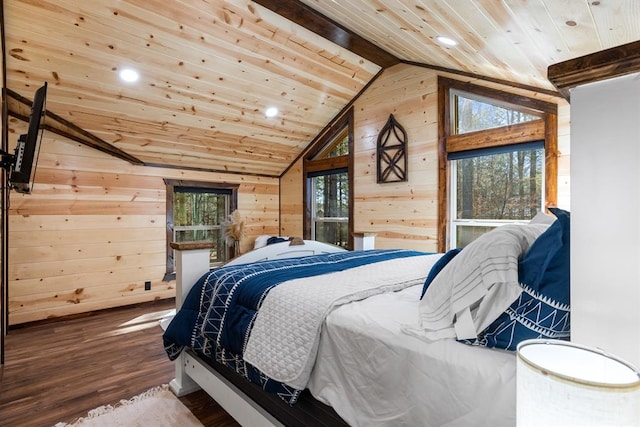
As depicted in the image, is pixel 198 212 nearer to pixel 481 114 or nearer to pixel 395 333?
pixel 481 114

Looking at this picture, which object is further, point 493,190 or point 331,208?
point 331,208

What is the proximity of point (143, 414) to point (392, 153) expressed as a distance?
11.0ft

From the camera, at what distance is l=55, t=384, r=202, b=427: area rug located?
1.86m

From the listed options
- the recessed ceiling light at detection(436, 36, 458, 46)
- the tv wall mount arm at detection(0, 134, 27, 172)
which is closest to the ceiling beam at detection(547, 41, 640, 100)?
the recessed ceiling light at detection(436, 36, 458, 46)

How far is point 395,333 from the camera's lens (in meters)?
1.16

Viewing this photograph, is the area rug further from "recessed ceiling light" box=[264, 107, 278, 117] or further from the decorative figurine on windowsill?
"recessed ceiling light" box=[264, 107, 278, 117]

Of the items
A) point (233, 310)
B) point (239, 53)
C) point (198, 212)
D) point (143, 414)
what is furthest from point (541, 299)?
point (198, 212)

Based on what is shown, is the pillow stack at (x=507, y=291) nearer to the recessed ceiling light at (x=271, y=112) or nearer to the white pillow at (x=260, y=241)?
the recessed ceiling light at (x=271, y=112)

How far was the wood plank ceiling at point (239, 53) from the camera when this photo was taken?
1928 millimetres

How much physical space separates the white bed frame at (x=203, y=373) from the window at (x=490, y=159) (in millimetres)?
2169

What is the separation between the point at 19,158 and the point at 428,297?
7.06 feet

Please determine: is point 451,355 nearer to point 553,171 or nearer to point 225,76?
point 553,171

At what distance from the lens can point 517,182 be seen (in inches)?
127

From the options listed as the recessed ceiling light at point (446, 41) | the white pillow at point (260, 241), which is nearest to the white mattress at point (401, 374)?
the recessed ceiling light at point (446, 41)
